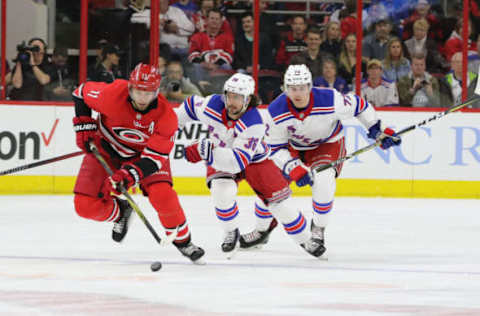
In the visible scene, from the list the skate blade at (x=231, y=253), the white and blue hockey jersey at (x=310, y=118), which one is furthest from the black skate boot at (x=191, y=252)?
the white and blue hockey jersey at (x=310, y=118)

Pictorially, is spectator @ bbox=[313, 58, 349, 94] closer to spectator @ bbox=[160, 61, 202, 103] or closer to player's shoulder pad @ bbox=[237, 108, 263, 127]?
spectator @ bbox=[160, 61, 202, 103]

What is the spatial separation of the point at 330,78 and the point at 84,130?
472 centimetres

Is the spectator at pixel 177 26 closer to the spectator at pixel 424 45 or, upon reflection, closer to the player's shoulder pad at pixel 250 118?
the spectator at pixel 424 45

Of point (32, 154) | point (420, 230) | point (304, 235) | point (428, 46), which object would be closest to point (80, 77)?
point (32, 154)

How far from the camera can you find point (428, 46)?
955cm

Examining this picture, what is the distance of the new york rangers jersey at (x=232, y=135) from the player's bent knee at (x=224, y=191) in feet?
0.36

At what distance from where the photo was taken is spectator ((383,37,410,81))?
952 centimetres

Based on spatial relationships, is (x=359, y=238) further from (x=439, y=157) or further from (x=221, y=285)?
(x=439, y=157)

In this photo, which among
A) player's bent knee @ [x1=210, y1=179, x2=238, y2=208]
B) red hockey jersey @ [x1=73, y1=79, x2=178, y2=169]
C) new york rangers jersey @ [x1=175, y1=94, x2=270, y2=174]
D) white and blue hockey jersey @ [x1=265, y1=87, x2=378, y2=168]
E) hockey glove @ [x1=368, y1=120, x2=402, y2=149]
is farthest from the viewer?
hockey glove @ [x1=368, y1=120, x2=402, y2=149]

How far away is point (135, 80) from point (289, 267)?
45.1 inches

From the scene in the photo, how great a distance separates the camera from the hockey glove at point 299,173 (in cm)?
543

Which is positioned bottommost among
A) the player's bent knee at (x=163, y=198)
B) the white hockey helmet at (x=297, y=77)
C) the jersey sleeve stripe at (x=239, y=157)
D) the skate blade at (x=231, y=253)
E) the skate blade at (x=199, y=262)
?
the skate blade at (x=231, y=253)

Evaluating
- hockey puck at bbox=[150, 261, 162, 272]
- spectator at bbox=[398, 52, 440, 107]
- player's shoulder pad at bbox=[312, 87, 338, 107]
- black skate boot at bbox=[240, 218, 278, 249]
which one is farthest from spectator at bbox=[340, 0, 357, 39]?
hockey puck at bbox=[150, 261, 162, 272]

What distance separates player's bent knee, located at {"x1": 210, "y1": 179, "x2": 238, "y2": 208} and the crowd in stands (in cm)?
422
